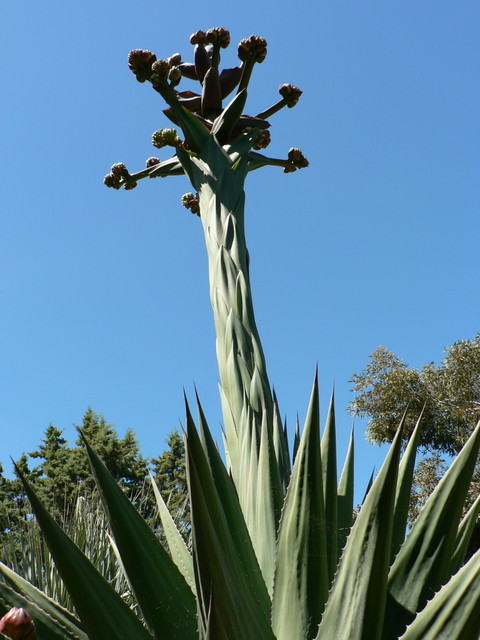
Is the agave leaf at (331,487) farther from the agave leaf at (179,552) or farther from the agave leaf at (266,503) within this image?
the agave leaf at (179,552)

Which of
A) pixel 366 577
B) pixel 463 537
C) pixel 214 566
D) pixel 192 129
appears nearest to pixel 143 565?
pixel 214 566

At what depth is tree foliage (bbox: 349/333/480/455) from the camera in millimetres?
13586

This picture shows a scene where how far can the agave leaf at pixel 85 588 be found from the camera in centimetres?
104

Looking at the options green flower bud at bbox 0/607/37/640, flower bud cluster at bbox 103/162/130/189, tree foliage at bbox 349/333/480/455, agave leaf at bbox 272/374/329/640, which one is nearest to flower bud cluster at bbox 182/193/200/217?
flower bud cluster at bbox 103/162/130/189

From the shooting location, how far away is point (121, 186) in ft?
9.59

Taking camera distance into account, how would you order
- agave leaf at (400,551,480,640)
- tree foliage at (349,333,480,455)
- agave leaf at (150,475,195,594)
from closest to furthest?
agave leaf at (400,551,480,640)
agave leaf at (150,475,195,594)
tree foliage at (349,333,480,455)

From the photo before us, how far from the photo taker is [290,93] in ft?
9.35

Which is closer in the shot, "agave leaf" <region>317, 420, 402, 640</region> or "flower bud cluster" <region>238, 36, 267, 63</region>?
"agave leaf" <region>317, 420, 402, 640</region>

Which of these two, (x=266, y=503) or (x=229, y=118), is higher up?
(x=229, y=118)

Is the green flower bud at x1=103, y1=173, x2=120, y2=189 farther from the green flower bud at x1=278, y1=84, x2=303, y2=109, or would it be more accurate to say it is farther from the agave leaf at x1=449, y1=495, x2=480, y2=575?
the agave leaf at x1=449, y1=495, x2=480, y2=575

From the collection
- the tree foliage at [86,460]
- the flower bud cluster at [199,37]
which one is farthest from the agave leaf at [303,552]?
the tree foliage at [86,460]

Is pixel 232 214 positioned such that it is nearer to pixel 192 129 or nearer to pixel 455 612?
pixel 192 129

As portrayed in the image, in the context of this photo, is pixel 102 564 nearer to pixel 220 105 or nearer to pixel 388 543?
pixel 220 105

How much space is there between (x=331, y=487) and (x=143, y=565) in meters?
0.46
